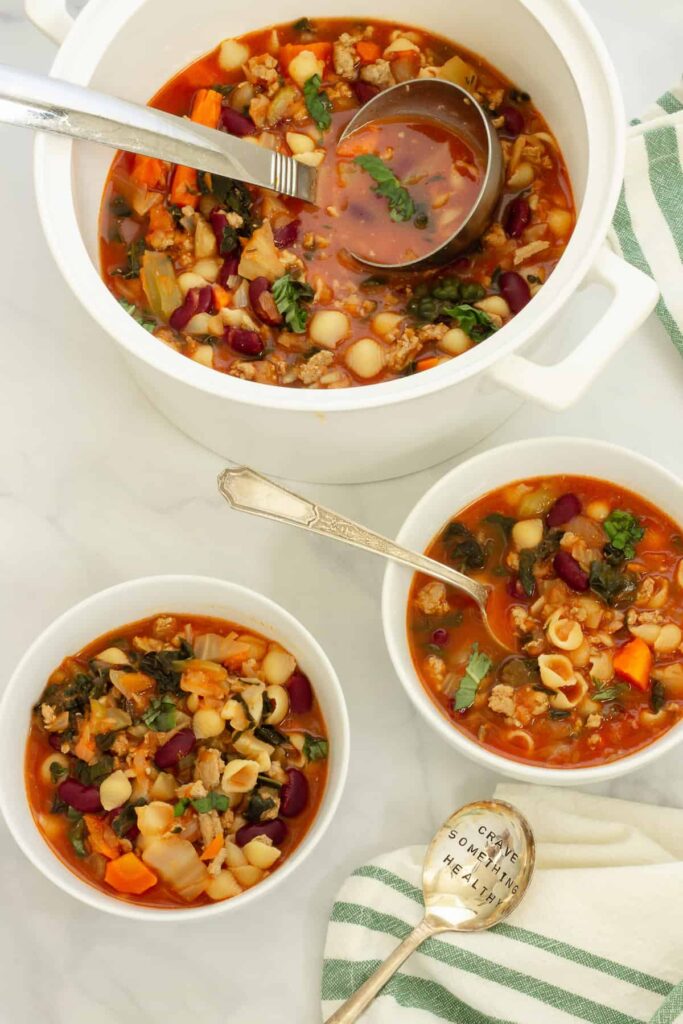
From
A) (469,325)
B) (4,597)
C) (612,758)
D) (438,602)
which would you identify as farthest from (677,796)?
(4,597)

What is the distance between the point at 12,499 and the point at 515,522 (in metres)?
1.09

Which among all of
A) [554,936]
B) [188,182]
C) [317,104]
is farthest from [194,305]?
[554,936]

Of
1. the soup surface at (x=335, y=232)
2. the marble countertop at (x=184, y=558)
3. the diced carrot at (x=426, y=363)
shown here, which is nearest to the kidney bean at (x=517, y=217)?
the soup surface at (x=335, y=232)

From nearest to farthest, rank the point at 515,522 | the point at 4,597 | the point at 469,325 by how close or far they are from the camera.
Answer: the point at 469,325 < the point at 515,522 < the point at 4,597

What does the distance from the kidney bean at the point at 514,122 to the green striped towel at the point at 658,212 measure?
35 cm

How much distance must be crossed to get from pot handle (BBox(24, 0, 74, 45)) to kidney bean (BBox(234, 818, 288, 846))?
4.97ft

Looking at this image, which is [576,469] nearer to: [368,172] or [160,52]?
[368,172]

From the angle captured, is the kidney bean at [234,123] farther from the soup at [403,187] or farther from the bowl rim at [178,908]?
the bowl rim at [178,908]

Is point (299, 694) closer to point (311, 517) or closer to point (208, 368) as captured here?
point (311, 517)

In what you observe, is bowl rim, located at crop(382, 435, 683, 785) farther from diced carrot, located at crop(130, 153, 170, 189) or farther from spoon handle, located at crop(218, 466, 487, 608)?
diced carrot, located at crop(130, 153, 170, 189)

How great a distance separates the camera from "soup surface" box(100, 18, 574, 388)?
243 centimetres

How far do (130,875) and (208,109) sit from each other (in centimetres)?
150

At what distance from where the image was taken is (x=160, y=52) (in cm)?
255

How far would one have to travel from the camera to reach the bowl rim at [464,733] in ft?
7.59
